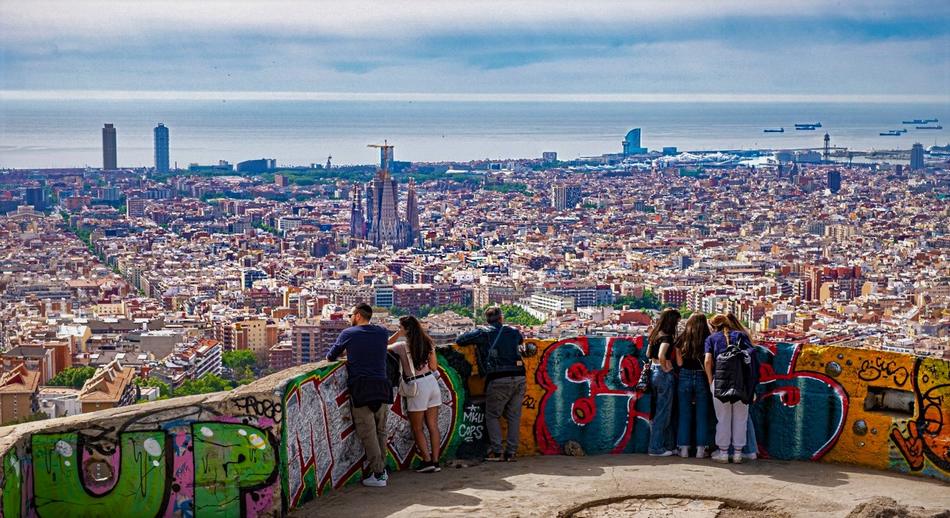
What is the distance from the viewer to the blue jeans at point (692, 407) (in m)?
5.02

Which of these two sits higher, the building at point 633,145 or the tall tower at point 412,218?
the building at point 633,145

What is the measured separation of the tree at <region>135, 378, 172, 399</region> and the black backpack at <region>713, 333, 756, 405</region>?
72.2ft

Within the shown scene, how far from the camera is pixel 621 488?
460 cm

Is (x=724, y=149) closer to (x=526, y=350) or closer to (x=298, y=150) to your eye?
(x=298, y=150)

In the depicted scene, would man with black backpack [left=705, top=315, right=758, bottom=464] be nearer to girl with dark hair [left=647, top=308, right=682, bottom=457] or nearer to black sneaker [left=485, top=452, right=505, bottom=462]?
girl with dark hair [left=647, top=308, right=682, bottom=457]

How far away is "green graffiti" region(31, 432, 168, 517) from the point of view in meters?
4.02

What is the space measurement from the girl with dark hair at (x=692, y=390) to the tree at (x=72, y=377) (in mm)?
21955

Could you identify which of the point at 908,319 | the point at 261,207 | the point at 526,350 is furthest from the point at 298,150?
the point at 526,350

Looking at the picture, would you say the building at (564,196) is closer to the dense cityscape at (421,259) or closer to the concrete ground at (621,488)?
the dense cityscape at (421,259)

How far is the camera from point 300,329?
36.8 m

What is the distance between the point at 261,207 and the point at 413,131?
249ft

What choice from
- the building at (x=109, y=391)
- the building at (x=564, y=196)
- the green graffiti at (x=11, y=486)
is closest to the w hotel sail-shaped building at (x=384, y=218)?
the building at (x=564, y=196)

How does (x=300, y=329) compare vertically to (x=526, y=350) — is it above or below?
below

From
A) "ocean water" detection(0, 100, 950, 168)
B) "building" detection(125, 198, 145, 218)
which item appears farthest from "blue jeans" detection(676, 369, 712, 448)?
"ocean water" detection(0, 100, 950, 168)
